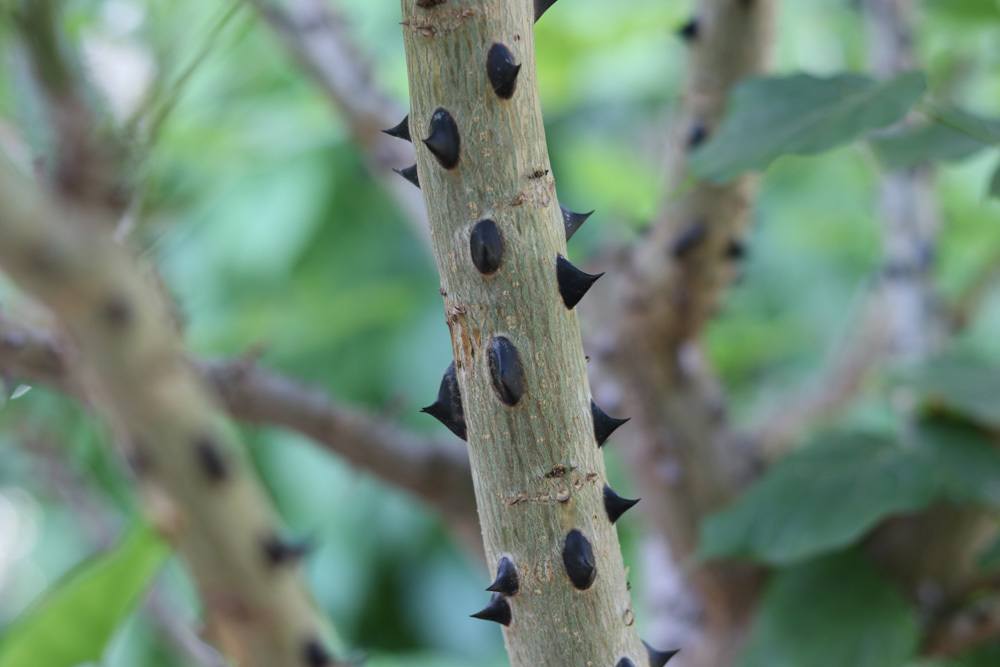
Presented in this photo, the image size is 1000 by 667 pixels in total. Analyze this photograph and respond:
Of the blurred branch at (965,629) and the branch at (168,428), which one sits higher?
the blurred branch at (965,629)

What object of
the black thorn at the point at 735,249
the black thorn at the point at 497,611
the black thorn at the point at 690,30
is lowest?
the black thorn at the point at 497,611

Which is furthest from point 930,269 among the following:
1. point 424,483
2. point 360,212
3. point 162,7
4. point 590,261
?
point 360,212

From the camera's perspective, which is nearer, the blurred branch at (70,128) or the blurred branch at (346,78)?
the blurred branch at (70,128)

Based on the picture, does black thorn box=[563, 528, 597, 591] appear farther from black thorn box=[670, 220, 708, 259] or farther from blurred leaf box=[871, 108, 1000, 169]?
black thorn box=[670, 220, 708, 259]

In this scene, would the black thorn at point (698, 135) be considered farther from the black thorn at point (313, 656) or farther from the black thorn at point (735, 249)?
the black thorn at point (313, 656)

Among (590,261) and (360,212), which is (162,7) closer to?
(590,261)

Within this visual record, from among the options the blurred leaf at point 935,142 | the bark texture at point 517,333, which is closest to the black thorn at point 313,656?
the bark texture at point 517,333

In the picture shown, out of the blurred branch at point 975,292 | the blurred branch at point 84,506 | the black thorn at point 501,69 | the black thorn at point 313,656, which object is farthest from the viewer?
the blurred branch at point 975,292
